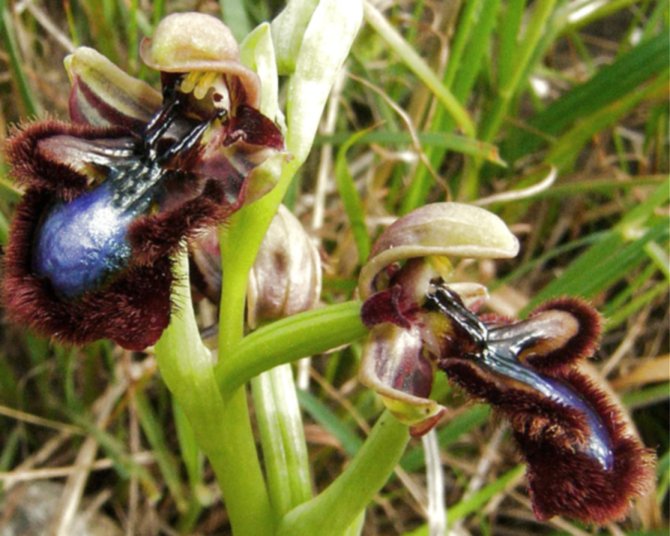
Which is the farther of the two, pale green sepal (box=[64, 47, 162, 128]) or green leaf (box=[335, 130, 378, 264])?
green leaf (box=[335, 130, 378, 264])

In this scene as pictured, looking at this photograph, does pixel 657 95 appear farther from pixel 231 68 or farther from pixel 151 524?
pixel 151 524

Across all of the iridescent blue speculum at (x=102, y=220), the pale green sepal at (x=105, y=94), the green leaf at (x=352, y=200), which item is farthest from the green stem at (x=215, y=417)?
the green leaf at (x=352, y=200)

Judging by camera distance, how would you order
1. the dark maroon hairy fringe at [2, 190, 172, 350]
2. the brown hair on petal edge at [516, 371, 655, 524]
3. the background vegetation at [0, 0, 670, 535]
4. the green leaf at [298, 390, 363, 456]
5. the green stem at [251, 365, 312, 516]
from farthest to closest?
the background vegetation at [0, 0, 670, 535], the green leaf at [298, 390, 363, 456], the green stem at [251, 365, 312, 516], the brown hair on petal edge at [516, 371, 655, 524], the dark maroon hairy fringe at [2, 190, 172, 350]

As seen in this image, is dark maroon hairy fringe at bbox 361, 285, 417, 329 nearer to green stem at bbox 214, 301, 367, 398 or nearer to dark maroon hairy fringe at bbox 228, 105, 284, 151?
green stem at bbox 214, 301, 367, 398

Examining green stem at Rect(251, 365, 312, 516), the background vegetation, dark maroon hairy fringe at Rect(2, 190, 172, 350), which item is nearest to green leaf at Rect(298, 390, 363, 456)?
the background vegetation

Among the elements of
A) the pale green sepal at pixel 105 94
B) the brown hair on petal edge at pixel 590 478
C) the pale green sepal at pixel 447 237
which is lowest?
the brown hair on petal edge at pixel 590 478

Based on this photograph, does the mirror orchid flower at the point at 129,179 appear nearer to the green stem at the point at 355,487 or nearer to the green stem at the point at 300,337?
the green stem at the point at 300,337

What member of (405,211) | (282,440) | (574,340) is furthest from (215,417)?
(405,211)

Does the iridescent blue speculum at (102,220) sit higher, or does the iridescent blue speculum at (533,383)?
the iridescent blue speculum at (102,220)
